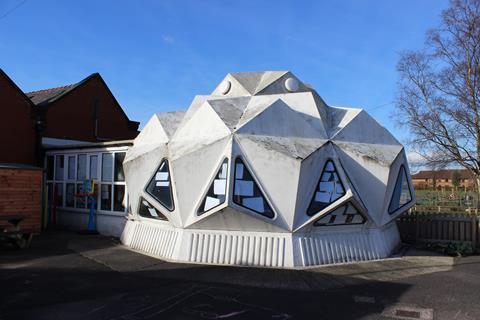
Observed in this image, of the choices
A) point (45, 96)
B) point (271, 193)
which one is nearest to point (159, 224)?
point (271, 193)

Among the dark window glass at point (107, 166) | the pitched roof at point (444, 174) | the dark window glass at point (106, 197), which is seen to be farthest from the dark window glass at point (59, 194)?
the pitched roof at point (444, 174)

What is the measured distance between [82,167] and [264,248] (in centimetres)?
897

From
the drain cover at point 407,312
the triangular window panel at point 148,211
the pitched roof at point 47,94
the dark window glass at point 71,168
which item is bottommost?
the drain cover at point 407,312

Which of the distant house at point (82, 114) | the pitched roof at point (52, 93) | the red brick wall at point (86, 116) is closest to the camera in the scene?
the distant house at point (82, 114)

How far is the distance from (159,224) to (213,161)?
96.4 inches

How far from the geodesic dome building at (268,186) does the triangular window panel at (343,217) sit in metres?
0.03

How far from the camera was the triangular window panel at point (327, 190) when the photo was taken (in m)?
10.6

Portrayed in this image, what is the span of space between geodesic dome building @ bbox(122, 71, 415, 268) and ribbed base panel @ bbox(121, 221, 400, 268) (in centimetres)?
2

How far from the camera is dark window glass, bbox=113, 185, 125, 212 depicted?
1458 cm

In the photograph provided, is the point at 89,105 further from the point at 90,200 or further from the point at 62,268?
the point at 62,268

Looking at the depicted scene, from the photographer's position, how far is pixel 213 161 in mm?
10625

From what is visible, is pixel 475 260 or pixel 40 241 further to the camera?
pixel 40 241

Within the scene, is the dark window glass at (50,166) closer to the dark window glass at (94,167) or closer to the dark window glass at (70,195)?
the dark window glass at (70,195)

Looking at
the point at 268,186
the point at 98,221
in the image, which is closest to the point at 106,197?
the point at 98,221
